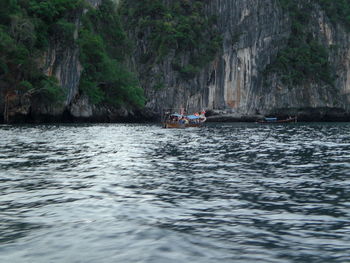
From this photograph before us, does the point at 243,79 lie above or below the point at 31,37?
below

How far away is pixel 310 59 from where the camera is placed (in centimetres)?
8188

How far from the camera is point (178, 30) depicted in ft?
253

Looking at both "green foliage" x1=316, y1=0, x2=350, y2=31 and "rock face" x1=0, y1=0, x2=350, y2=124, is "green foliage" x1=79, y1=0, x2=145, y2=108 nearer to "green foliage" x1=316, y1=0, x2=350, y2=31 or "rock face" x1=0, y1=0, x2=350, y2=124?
"rock face" x1=0, y1=0, x2=350, y2=124

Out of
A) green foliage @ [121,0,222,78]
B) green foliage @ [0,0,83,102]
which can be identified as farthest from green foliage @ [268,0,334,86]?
green foliage @ [0,0,83,102]

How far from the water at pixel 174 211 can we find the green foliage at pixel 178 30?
6446cm

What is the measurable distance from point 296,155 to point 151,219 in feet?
38.5

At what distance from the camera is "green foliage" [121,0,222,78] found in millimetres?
77062

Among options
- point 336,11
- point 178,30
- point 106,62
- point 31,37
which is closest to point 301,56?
point 336,11

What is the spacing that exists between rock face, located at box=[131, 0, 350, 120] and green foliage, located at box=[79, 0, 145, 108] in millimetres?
10579

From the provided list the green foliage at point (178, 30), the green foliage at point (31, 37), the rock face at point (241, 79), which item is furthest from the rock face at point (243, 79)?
the green foliage at point (31, 37)

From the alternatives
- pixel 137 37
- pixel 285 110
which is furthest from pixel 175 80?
pixel 285 110

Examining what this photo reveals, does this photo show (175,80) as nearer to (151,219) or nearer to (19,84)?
(19,84)

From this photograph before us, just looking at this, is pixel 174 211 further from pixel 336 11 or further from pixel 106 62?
pixel 336 11

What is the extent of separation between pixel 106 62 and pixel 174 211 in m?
55.2
